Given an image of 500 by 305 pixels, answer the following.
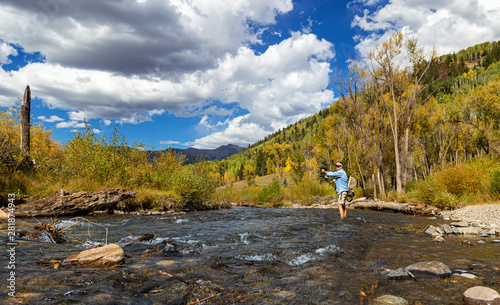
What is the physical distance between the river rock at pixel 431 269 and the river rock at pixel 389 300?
142 centimetres

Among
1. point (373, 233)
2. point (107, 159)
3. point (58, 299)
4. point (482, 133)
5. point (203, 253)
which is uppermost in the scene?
point (482, 133)

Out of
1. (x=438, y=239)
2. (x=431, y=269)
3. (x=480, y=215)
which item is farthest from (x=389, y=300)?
(x=480, y=215)

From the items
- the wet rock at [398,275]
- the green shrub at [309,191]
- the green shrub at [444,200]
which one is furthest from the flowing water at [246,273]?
the green shrub at [309,191]

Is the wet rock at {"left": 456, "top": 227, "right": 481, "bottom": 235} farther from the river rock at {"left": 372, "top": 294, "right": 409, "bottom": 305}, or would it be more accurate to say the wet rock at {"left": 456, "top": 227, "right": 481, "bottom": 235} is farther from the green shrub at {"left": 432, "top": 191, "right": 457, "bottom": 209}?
the river rock at {"left": 372, "top": 294, "right": 409, "bottom": 305}

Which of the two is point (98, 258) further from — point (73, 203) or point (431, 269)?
point (73, 203)

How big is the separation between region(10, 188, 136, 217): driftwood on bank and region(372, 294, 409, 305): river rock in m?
11.8

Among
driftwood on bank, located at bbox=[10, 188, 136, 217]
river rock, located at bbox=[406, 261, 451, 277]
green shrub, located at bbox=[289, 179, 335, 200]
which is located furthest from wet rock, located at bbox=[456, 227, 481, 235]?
green shrub, located at bbox=[289, 179, 335, 200]

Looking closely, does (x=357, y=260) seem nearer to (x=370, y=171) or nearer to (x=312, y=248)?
(x=312, y=248)

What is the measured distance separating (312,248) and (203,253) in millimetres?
2774

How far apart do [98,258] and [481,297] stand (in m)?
5.50

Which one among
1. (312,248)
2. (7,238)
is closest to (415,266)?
(312,248)

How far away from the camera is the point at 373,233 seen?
8.77 meters

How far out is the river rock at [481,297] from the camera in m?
3.02

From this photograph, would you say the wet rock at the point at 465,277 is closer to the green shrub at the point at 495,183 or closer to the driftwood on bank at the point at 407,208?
the driftwood on bank at the point at 407,208
